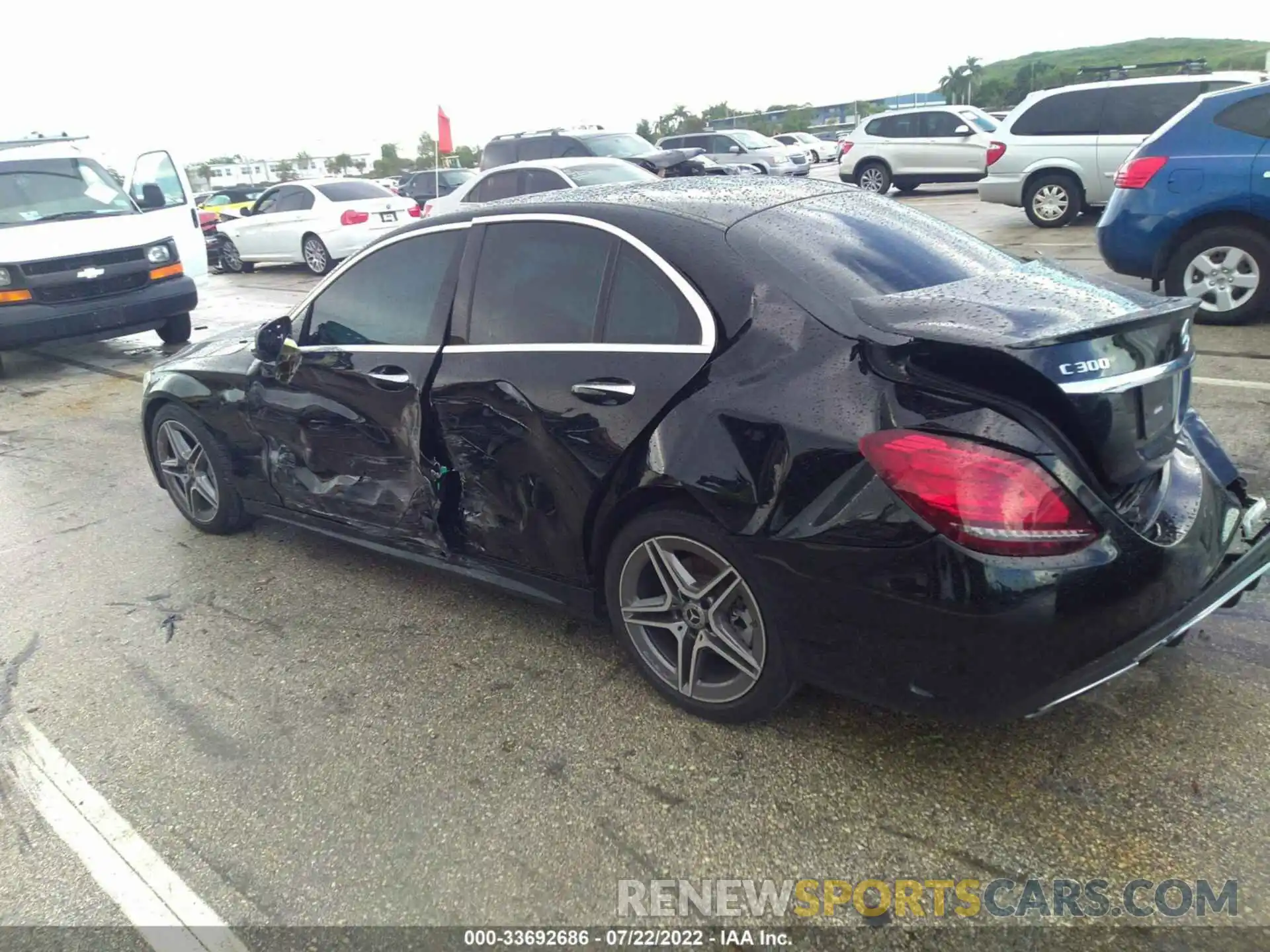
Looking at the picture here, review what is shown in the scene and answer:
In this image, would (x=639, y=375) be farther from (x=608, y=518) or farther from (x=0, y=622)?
(x=0, y=622)

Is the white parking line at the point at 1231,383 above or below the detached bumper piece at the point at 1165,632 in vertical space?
below

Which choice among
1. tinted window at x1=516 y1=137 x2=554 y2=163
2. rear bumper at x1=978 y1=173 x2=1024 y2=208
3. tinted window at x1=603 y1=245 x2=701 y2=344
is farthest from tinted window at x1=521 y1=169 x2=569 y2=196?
tinted window at x1=603 y1=245 x2=701 y2=344

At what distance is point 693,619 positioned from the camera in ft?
9.61

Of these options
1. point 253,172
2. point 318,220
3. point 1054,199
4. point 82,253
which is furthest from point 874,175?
point 253,172

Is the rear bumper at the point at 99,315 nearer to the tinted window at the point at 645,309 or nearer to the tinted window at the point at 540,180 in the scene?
the tinted window at the point at 540,180

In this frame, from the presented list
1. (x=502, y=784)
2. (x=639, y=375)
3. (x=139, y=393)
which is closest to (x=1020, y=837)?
(x=502, y=784)

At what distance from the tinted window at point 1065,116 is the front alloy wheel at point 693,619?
40.8 ft

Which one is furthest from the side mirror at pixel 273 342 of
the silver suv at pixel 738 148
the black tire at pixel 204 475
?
the silver suv at pixel 738 148

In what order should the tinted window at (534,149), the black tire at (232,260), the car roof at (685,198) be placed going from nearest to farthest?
1. the car roof at (685,198)
2. the tinted window at (534,149)
3. the black tire at (232,260)

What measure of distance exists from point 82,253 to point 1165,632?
33.1ft

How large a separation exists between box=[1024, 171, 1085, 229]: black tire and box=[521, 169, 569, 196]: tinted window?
22.3ft

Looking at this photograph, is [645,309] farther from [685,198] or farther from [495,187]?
[495,187]

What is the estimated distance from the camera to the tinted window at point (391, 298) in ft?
12.1

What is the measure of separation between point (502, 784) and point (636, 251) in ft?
5.83
